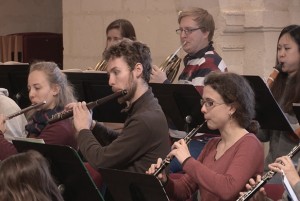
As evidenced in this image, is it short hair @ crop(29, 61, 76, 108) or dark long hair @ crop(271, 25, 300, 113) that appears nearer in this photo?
dark long hair @ crop(271, 25, 300, 113)

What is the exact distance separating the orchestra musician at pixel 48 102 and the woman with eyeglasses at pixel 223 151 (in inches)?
30.2

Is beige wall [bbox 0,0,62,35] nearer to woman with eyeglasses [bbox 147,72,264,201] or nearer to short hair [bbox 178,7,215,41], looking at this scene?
short hair [bbox 178,7,215,41]

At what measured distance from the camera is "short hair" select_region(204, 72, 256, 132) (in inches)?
132

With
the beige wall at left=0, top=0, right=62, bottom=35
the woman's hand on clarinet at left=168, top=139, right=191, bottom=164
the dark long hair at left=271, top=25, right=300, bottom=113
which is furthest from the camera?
the beige wall at left=0, top=0, right=62, bottom=35

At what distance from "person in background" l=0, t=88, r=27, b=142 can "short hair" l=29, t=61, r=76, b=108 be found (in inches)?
10.6

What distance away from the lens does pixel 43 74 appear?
165 inches

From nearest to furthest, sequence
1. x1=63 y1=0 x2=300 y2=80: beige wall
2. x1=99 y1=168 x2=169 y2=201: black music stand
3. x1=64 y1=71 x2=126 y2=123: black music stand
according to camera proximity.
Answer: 1. x1=99 y1=168 x2=169 y2=201: black music stand
2. x1=64 y1=71 x2=126 y2=123: black music stand
3. x1=63 y1=0 x2=300 y2=80: beige wall

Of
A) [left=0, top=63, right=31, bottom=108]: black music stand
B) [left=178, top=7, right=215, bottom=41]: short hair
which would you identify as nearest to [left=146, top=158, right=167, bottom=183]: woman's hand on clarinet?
[left=178, top=7, right=215, bottom=41]: short hair

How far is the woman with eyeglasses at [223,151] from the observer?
3.17 meters

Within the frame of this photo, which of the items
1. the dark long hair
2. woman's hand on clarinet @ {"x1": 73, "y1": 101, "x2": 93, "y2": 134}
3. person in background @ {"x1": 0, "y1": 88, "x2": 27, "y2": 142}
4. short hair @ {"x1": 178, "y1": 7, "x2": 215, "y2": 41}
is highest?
short hair @ {"x1": 178, "y1": 7, "x2": 215, "y2": 41}

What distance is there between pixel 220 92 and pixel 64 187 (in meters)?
0.78

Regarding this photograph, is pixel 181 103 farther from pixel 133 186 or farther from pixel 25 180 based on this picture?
pixel 25 180

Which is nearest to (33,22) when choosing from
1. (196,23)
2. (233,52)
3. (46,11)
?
(46,11)

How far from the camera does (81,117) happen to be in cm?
370
